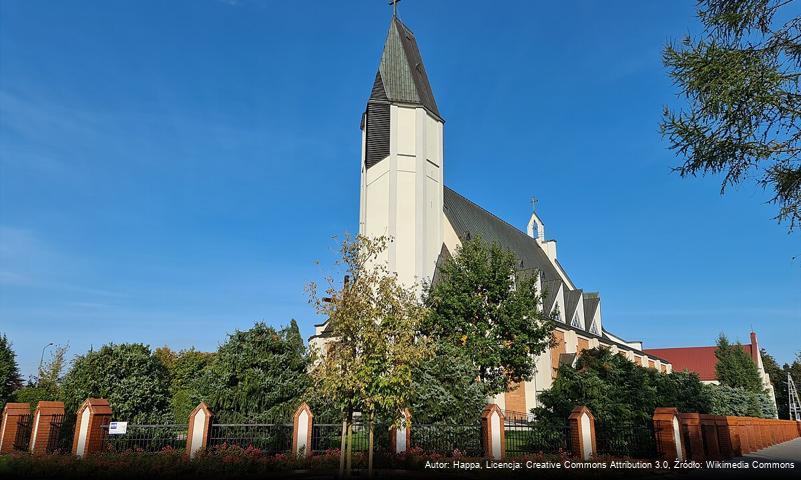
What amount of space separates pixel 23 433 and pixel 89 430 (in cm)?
423

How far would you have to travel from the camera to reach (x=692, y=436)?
16.7 meters

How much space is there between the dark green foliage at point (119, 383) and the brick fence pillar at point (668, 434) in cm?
1626

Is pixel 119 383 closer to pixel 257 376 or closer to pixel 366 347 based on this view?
pixel 257 376

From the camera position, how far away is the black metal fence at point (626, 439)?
53.4 feet

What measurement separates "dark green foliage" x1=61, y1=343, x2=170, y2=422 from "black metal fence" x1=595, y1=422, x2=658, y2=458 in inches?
586

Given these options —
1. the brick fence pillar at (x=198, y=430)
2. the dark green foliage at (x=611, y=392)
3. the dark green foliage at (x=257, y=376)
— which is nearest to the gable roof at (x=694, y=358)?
the dark green foliage at (x=611, y=392)

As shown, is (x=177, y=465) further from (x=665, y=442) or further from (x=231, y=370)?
(x=665, y=442)

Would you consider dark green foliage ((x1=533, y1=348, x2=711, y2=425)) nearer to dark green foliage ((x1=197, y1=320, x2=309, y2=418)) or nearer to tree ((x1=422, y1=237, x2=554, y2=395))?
tree ((x1=422, y1=237, x2=554, y2=395))

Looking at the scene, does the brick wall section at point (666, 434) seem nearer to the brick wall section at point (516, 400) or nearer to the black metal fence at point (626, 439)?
the black metal fence at point (626, 439)

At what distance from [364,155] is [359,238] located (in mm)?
22602

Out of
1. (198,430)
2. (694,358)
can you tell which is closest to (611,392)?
(198,430)

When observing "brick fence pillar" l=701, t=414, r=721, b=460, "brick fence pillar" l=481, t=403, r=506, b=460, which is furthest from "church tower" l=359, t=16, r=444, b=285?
"brick fence pillar" l=701, t=414, r=721, b=460

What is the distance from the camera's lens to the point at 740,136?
10.8 m

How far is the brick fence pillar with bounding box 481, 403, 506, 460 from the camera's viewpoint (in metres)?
16.8
